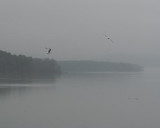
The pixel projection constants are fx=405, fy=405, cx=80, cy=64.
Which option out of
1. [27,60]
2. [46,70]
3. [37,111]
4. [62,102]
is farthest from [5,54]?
[37,111]

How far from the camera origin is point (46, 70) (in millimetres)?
61844

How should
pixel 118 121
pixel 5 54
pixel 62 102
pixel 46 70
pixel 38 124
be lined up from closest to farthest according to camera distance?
1. pixel 38 124
2. pixel 118 121
3. pixel 62 102
4. pixel 5 54
5. pixel 46 70

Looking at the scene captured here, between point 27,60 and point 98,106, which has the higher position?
point 27,60

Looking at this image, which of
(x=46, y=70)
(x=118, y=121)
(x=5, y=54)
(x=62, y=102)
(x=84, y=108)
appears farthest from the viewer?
(x=46, y=70)

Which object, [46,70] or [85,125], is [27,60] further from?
[85,125]

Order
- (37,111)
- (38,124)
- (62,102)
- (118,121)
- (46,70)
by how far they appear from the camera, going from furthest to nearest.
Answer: (46,70) → (62,102) → (37,111) → (118,121) → (38,124)

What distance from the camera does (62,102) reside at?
24.2 metres

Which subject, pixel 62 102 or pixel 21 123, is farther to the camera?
pixel 62 102

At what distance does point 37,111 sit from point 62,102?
481cm

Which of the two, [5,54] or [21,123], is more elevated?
[5,54]

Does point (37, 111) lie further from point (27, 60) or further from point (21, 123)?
point (27, 60)

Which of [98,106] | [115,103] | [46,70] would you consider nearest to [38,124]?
[98,106]

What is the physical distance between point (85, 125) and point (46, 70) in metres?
46.2

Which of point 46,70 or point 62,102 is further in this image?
point 46,70
